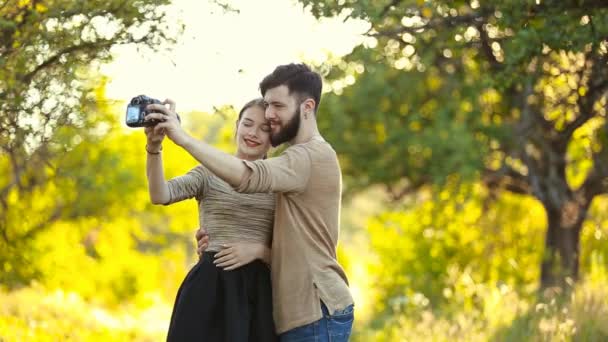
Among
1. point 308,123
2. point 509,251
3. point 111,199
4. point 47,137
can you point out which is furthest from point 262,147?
point 111,199

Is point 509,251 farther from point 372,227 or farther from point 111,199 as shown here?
point 111,199

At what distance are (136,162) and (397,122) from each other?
6786 millimetres

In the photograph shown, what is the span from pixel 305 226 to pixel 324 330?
1.46 ft

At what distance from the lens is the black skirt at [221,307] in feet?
13.8

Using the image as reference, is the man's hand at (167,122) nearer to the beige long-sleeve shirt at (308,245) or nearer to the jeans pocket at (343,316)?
the beige long-sleeve shirt at (308,245)

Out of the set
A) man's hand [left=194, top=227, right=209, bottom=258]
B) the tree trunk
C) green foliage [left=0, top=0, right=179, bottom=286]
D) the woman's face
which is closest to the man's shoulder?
the woman's face

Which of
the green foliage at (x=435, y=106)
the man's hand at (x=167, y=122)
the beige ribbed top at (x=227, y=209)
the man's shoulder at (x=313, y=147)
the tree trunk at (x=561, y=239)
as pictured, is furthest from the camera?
the tree trunk at (x=561, y=239)

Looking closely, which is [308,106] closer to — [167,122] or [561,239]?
[167,122]

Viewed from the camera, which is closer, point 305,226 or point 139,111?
point 139,111

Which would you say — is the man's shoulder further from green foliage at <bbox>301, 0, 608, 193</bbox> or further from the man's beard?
green foliage at <bbox>301, 0, 608, 193</bbox>

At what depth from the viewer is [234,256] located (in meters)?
4.30

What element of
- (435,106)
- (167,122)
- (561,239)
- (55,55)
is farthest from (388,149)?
(167,122)

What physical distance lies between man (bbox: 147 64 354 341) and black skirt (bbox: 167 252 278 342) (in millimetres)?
81

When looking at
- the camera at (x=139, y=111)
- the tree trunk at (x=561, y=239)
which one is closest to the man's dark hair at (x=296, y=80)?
the camera at (x=139, y=111)
